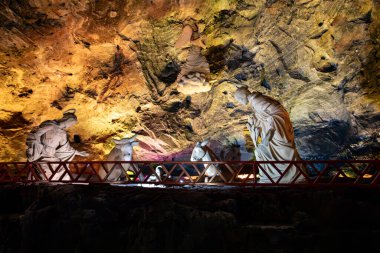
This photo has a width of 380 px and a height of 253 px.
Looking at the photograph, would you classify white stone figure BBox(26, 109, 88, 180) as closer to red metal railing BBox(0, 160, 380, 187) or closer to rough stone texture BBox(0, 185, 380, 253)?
red metal railing BBox(0, 160, 380, 187)

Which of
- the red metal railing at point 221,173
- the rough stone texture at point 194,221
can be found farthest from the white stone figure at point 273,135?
the rough stone texture at point 194,221

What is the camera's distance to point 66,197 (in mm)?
5723

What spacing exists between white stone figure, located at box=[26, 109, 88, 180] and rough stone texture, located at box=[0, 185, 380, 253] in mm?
2503

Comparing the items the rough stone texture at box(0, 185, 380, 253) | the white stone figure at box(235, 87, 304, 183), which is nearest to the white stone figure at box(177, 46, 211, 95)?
the white stone figure at box(235, 87, 304, 183)

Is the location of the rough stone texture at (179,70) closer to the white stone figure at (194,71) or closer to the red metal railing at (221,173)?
the white stone figure at (194,71)

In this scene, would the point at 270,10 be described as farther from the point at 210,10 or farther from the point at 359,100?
the point at 359,100

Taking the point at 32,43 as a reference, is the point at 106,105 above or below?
below

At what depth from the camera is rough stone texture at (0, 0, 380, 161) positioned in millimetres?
9000

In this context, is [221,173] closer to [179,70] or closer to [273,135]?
[273,135]

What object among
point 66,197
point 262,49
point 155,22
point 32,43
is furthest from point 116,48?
point 66,197

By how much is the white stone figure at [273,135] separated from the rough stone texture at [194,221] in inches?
77.4

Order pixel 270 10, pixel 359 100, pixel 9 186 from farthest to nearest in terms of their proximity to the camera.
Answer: pixel 359 100 < pixel 270 10 < pixel 9 186

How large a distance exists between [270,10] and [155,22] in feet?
12.0

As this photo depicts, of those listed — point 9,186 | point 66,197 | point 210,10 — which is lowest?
point 9,186
